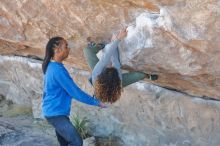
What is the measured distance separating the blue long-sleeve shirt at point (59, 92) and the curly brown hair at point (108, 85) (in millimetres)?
143

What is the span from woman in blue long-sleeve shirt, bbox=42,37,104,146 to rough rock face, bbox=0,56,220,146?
1.37 meters

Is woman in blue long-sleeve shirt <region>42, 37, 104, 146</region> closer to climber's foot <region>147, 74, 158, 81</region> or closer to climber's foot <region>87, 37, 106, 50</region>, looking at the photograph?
climber's foot <region>87, 37, 106, 50</region>

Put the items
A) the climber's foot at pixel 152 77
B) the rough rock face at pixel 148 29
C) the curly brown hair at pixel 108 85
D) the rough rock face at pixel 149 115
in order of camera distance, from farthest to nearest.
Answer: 1. the rough rock face at pixel 149 115
2. the climber's foot at pixel 152 77
3. the curly brown hair at pixel 108 85
4. the rough rock face at pixel 148 29

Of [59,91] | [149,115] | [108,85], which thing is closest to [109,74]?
[108,85]

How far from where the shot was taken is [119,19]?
5238 millimetres

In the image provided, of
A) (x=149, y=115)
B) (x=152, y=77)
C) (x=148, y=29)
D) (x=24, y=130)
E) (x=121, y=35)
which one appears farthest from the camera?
(x=24, y=130)

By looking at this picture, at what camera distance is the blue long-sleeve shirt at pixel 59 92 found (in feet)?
15.8

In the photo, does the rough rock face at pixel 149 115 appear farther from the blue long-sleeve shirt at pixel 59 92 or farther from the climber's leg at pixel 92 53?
the blue long-sleeve shirt at pixel 59 92

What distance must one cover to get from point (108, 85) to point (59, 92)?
46 centimetres

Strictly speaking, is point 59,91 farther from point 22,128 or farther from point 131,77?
point 22,128

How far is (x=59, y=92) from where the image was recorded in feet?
16.2

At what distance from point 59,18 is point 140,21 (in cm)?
120

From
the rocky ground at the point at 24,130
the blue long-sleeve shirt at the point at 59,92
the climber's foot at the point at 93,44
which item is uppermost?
the climber's foot at the point at 93,44

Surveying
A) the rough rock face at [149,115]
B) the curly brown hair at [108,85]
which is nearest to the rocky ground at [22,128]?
the rough rock face at [149,115]
